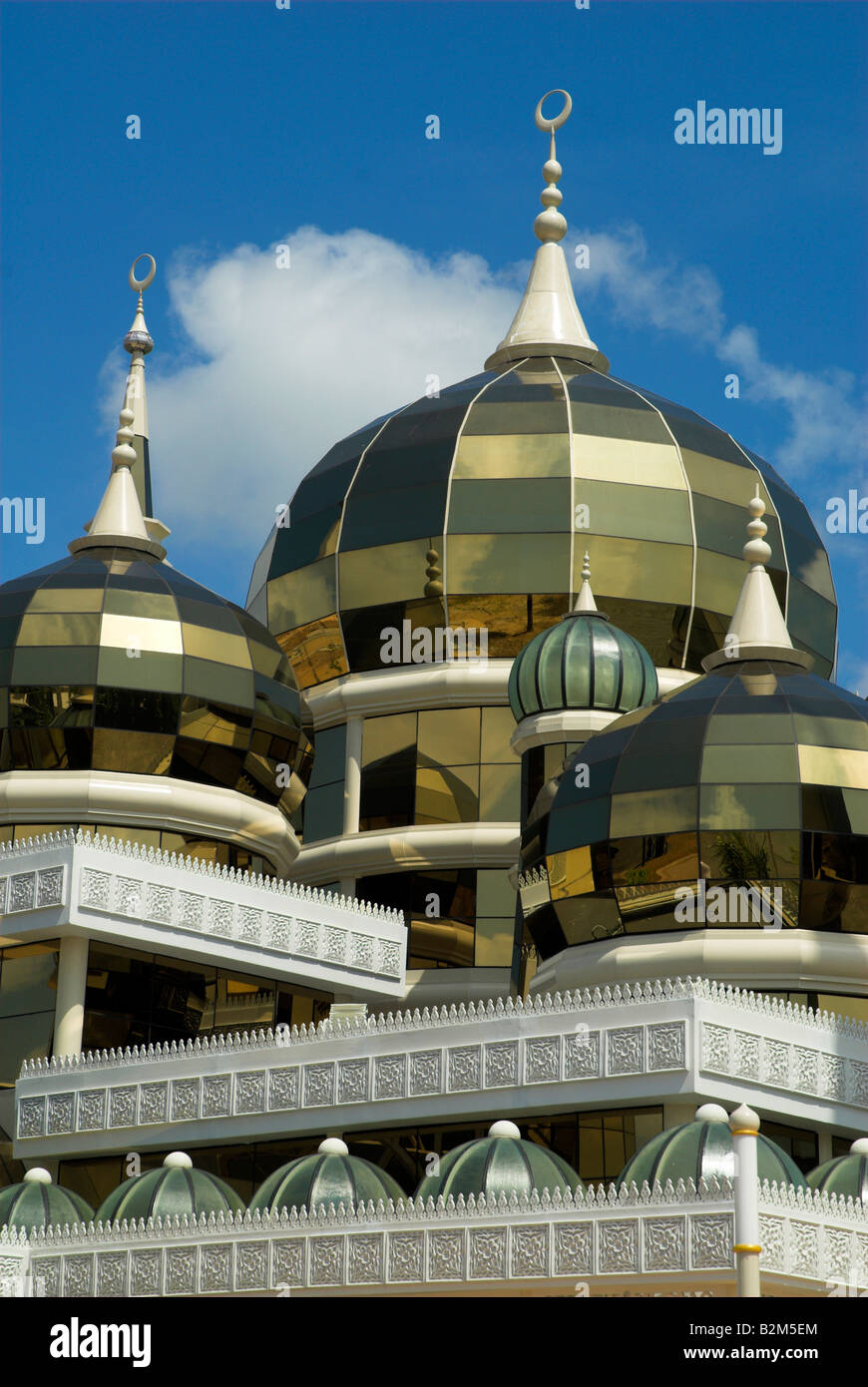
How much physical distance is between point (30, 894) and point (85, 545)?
30.6 feet

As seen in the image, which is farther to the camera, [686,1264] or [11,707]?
[11,707]

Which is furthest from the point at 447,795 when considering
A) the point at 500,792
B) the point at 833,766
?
the point at 833,766

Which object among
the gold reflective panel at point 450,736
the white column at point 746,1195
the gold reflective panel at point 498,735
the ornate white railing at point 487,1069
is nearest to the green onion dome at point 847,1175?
the ornate white railing at point 487,1069

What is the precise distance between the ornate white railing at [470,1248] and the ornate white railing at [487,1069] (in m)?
2.76

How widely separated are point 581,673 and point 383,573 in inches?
316

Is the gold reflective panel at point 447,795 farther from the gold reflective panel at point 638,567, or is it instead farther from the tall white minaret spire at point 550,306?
the tall white minaret spire at point 550,306

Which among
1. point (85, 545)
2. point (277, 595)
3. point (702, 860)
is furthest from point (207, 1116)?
point (277, 595)

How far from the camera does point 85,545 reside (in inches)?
1740

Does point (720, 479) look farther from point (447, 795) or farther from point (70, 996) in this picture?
point (70, 996)

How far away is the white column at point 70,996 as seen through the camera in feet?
121

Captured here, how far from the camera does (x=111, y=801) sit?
40.0m

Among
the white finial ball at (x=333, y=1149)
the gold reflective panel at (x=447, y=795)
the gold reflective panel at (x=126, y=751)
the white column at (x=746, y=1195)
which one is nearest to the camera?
the white column at (x=746, y=1195)
